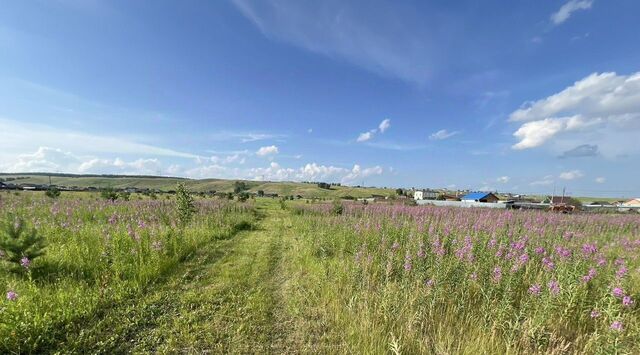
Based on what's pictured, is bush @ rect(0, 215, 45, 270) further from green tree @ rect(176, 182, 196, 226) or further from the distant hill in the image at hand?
the distant hill

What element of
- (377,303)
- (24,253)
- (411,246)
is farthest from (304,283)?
(24,253)

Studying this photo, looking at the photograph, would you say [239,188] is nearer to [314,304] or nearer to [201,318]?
[314,304]

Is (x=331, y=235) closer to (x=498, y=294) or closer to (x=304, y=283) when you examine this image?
(x=304, y=283)

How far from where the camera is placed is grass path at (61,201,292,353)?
137 inches

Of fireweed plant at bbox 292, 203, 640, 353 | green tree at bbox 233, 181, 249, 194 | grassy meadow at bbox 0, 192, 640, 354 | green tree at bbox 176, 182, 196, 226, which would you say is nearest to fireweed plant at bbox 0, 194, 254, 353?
grassy meadow at bbox 0, 192, 640, 354

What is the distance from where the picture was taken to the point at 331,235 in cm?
927

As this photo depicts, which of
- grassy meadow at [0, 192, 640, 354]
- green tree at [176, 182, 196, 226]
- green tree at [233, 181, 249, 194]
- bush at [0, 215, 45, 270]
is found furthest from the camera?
green tree at [233, 181, 249, 194]

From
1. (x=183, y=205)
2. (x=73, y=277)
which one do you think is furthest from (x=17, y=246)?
(x=183, y=205)

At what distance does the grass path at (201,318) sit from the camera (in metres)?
3.49

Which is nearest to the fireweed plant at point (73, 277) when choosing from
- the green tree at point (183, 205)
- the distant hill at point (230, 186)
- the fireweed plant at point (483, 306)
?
the green tree at point (183, 205)

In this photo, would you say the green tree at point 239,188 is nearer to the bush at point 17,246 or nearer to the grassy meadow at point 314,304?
the bush at point 17,246

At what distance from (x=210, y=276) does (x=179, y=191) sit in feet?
19.8

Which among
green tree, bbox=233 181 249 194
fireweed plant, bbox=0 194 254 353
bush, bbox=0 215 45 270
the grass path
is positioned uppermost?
green tree, bbox=233 181 249 194

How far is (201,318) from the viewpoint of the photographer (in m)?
4.20
